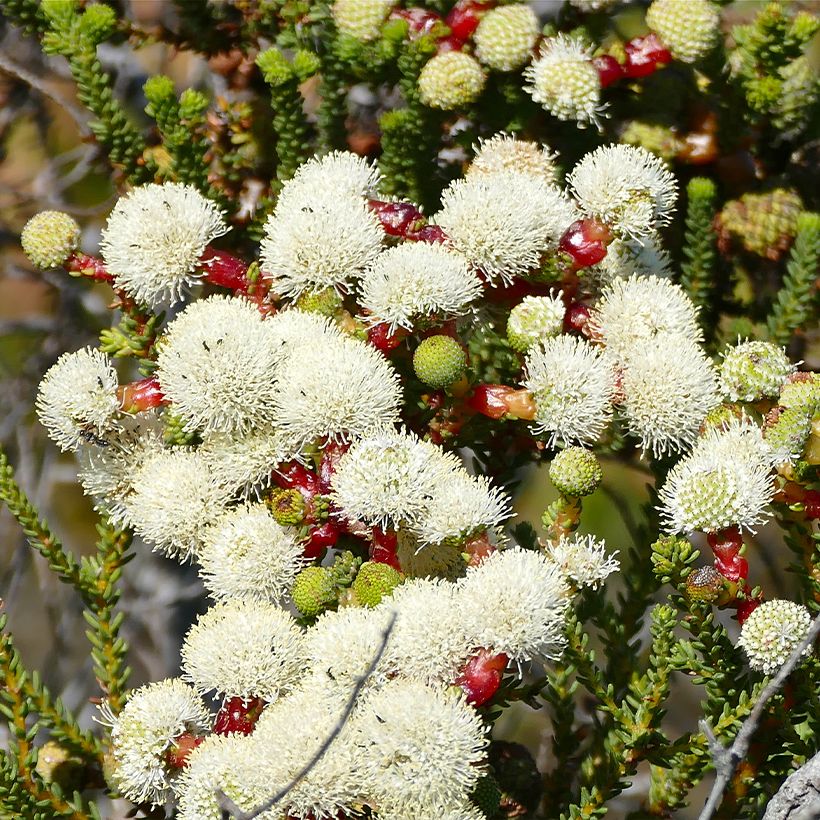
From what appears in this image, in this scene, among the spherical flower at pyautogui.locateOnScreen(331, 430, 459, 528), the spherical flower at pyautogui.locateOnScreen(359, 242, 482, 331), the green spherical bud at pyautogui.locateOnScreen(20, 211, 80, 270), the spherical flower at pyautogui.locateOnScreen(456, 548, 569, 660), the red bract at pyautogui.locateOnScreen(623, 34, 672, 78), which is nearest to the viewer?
the spherical flower at pyautogui.locateOnScreen(456, 548, 569, 660)

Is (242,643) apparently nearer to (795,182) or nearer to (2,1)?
(2,1)

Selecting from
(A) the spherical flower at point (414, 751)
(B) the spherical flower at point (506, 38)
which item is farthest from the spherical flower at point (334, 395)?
(B) the spherical flower at point (506, 38)

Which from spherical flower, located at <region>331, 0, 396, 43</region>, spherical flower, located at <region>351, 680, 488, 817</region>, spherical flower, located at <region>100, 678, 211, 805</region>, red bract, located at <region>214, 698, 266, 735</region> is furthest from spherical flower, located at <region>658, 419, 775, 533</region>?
spherical flower, located at <region>331, 0, 396, 43</region>

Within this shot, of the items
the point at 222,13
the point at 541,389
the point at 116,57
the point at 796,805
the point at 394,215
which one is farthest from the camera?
the point at 116,57

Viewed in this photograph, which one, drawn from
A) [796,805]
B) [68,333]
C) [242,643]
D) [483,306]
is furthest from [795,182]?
[68,333]

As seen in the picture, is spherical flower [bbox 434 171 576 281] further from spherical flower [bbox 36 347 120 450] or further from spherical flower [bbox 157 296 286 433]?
spherical flower [bbox 36 347 120 450]
